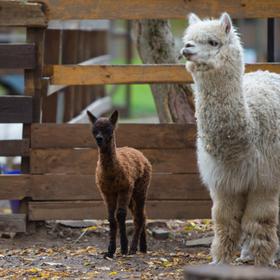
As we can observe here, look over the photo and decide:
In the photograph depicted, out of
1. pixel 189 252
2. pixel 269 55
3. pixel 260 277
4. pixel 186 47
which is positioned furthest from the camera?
pixel 269 55

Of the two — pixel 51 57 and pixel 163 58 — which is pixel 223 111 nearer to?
pixel 163 58

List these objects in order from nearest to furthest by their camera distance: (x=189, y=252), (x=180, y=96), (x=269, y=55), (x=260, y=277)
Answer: (x=260, y=277) < (x=189, y=252) < (x=269, y=55) < (x=180, y=96)

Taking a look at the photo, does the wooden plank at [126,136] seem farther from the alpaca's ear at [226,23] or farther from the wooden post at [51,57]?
the wooden post at [51,57]

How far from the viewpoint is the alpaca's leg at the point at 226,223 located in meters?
6.70

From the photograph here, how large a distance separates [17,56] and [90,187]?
4.77 feet

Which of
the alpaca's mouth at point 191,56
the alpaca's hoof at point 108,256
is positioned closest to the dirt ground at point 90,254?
the alpaca's hoof at point 108,256

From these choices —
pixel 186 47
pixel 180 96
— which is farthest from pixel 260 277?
pixel 180 96

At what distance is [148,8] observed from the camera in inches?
323

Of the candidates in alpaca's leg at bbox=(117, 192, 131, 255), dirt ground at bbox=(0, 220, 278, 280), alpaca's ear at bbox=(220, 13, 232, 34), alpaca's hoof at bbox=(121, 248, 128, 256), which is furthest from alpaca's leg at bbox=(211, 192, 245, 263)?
alpaca's ear at bbox=(220, 13, 232, 34)

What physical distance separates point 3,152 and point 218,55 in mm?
2789

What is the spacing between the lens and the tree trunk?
950cm

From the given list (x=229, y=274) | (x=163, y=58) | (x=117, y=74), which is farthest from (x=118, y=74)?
(x=229, y=274)

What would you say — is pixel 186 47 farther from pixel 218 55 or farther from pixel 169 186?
pixel 169 186

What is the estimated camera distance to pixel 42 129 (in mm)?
8289
